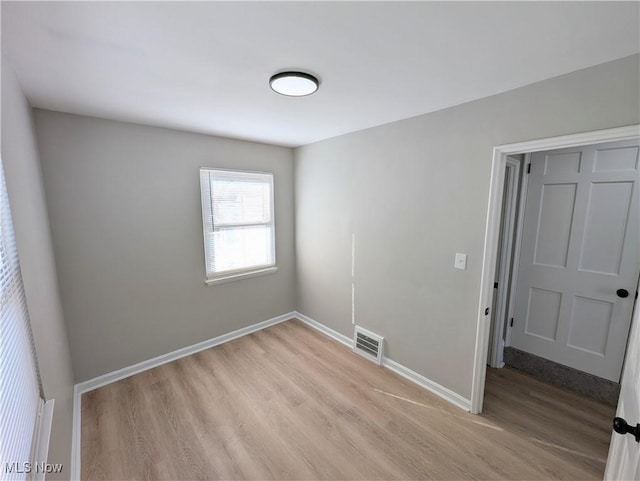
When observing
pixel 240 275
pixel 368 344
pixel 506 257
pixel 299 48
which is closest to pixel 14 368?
pixel 299 48

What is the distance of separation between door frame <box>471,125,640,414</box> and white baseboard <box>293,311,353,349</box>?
1.34m

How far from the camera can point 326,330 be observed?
11.1 ft

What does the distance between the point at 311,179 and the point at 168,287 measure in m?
2.01

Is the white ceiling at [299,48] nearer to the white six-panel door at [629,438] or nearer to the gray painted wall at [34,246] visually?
the gray painted wall at [34,246]

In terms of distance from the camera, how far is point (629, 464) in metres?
0.99

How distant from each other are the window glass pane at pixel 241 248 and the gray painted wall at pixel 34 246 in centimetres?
140

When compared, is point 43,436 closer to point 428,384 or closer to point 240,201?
point 240,201

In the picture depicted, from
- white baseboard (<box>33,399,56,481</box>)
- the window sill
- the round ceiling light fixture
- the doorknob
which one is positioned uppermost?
the round ceiling light fixture

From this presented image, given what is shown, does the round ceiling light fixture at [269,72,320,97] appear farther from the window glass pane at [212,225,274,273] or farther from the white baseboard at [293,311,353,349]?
the white baseboard at [293,311,353,349]

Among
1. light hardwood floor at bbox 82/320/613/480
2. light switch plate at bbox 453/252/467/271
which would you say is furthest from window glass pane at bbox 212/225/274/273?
light switch plate at bbox 453/252/467/271

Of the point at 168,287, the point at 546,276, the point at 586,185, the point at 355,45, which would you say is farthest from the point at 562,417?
the point at 168,287

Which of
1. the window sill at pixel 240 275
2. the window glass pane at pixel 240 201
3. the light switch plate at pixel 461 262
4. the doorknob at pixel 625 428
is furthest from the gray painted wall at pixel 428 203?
the doorknob at pixel 625 428

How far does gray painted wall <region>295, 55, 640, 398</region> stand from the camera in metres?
1.54

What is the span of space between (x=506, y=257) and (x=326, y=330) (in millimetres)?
2141
